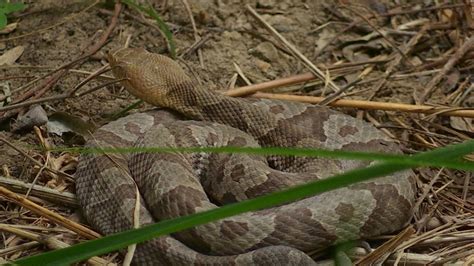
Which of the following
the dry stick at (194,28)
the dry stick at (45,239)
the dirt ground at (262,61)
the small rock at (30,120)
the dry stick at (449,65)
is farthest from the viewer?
the dry stick at (194,28)

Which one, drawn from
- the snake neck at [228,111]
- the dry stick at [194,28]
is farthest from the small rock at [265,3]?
the snake neck at [228,111]

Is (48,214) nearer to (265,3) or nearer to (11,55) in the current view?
(11,55)

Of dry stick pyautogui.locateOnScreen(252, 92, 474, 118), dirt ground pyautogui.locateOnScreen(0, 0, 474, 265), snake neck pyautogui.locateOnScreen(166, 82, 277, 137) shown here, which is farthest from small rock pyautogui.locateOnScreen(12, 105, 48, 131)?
dry stick pyautogui.locateOnScreen(252, 92, 474, 118)

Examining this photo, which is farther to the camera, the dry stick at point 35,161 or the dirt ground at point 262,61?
the dirt ground at point 262,61

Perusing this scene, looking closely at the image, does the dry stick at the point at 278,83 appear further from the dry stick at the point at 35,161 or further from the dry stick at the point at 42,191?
the dry stick at the point at 42,191

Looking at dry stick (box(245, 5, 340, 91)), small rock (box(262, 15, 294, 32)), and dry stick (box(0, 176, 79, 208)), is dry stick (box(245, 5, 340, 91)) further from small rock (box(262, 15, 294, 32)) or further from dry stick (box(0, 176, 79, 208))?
dry stick (box(0, 176, 79, 208))

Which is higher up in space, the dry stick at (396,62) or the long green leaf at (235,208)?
the long green leaf at (235,208)

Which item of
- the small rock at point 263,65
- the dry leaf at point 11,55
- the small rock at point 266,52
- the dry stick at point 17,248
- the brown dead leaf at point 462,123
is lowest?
the brown dead leaf at point 462,123
